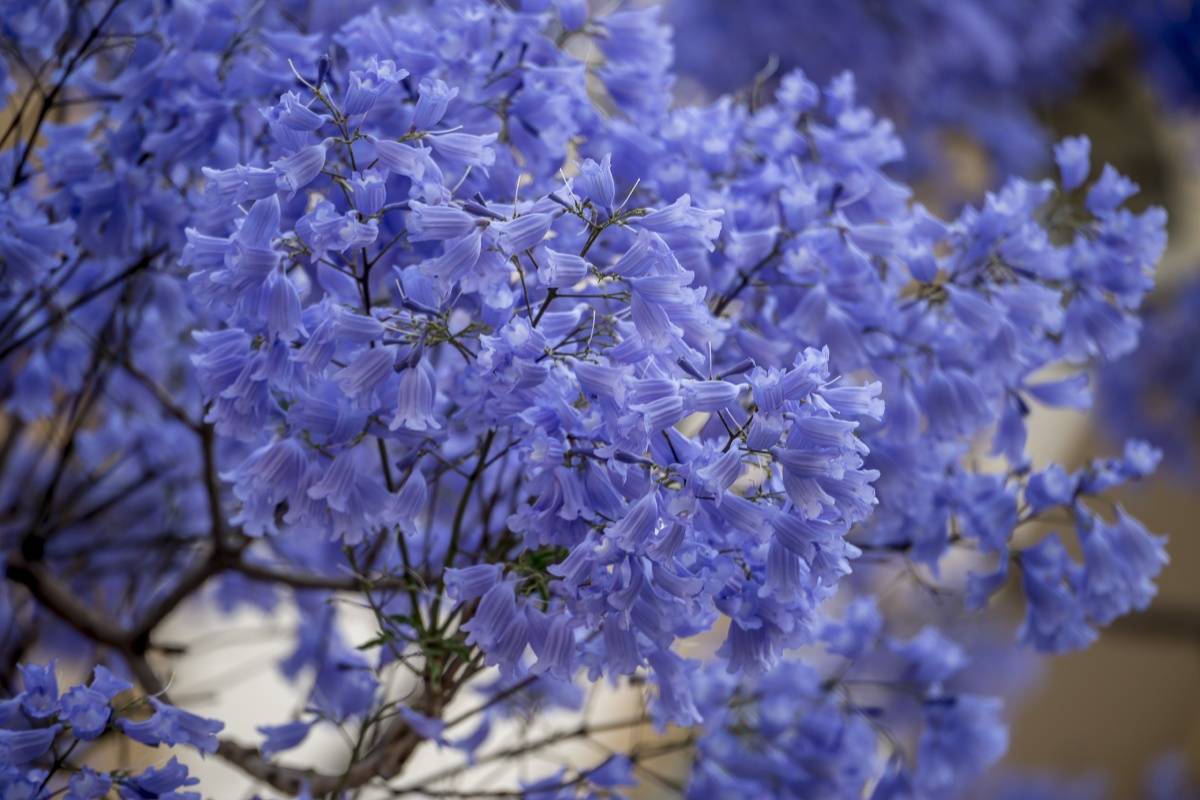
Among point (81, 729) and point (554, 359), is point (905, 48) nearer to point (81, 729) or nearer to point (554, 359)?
point (554, 359)

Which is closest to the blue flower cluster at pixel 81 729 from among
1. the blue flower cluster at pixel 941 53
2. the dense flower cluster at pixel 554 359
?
the dense flower cluster at pixel 554 359

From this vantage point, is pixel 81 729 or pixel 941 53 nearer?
pixel 81 729

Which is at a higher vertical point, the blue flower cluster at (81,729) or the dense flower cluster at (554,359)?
the dense flower cluster at (554,359)

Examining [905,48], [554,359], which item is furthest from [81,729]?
[905,48]

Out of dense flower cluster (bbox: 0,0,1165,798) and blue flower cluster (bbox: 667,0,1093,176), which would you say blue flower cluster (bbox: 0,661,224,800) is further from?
blue flower cluster (bbox: 667,0,1093,176)

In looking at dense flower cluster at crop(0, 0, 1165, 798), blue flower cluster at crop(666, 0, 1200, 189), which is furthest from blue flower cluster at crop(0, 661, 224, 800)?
blue flower cluster at crop(666, 0, 1200, 189)

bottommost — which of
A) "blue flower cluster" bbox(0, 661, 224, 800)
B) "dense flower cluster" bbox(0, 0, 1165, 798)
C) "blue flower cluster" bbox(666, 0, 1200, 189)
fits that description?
"blue flower cluster" bbox(666, 0, 1200, 189)

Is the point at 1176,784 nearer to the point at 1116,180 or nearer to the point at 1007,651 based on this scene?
the point at 1007,651

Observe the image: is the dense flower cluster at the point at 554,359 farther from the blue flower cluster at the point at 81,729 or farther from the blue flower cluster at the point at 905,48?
the blue flower cluster at the point at 905,48
